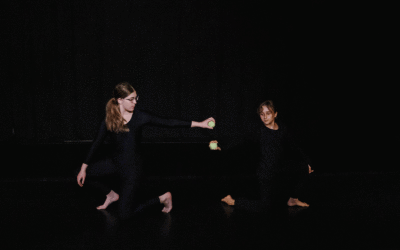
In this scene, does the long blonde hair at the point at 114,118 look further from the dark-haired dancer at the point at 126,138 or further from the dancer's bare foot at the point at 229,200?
the dancer's bare foot at the point at 229,200

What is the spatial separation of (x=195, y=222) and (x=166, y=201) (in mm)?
301

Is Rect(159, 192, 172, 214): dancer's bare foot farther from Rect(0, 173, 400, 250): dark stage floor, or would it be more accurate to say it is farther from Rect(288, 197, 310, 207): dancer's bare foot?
Rect(288, 197, 310, 207): dancer's bare foot

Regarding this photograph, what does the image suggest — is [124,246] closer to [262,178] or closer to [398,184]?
[262,178]

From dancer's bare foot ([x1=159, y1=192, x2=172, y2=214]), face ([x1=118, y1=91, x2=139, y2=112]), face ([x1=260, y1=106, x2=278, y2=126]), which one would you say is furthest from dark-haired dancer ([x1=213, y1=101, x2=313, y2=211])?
face ([x1=118, y1=91, x2=139, y2=112])

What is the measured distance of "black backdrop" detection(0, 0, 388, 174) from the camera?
191 inches

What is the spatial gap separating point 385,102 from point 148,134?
4617mm

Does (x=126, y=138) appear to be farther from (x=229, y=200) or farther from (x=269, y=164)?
(x=269, y=164)

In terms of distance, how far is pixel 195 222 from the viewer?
2133 millimetres

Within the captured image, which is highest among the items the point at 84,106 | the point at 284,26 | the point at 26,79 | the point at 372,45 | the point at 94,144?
the point at 284,26

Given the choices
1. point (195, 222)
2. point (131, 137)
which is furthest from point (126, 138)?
point (195, 222)

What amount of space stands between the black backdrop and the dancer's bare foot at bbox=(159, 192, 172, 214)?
2.83 metres

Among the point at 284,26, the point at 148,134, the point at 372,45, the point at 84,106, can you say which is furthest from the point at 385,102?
the point at 84,106

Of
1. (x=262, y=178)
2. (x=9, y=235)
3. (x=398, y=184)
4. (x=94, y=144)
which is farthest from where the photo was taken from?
(x=398, y=184)

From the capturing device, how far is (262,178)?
2.24m
